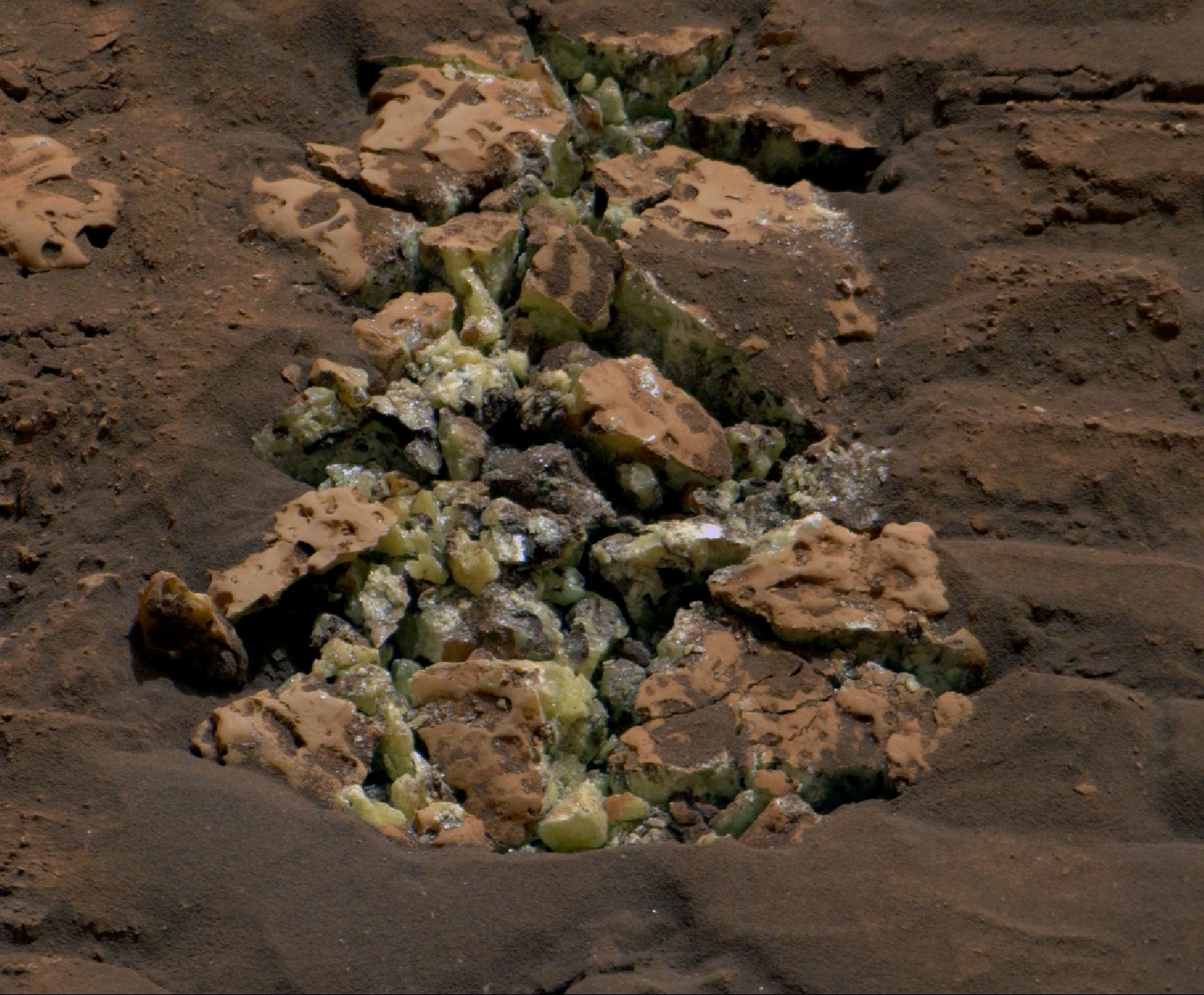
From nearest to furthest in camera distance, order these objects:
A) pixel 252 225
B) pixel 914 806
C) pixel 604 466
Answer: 1. pixel 914 806
2. pixel 604 466
3. pixel 252 225

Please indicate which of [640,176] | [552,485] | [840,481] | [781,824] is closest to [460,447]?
[552,485]

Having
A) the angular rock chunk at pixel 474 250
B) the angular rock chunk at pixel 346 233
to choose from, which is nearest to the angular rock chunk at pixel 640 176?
the angular rock chunk at pixel 474 250

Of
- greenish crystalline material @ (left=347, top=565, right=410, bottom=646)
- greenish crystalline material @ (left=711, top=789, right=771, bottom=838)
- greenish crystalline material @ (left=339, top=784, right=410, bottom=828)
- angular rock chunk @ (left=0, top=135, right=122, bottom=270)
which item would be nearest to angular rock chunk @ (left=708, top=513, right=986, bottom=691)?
greenish crystalline material @ (left=711, top=789, right=771, bottom=838)

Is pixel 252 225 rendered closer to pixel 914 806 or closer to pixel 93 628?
pixel 93 628

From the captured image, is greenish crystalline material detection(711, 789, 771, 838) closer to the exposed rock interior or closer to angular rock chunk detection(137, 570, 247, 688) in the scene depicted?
the exposed rock interior

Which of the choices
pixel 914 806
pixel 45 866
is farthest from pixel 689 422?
pixel 45 866

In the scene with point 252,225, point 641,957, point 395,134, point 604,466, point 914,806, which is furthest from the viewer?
point 395,134
